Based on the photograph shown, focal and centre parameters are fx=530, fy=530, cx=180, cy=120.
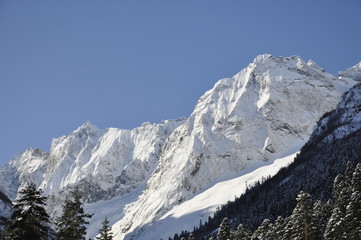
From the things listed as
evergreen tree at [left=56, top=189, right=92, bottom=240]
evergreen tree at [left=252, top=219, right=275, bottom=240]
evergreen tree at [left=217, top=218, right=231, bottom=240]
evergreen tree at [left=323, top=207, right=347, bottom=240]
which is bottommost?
evergreen tree at [left=323, top=207, right=347, bottom=240]

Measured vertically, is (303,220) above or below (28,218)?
below

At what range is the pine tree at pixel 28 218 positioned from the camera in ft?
117

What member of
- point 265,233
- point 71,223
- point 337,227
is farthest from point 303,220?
point 71,223

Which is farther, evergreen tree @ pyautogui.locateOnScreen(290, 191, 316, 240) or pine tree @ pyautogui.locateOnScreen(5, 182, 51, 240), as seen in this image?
evergreen tree @ pyautogui.locateOnScreen(290, 191, 316, 240)

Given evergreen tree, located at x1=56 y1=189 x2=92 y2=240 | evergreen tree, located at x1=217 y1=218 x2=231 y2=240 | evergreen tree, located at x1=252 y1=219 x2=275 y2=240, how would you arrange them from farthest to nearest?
evergreen tree, located at x1=252 y1=219 x2=275 y2=240, evergreen tree, located at x1=217 y1=218 x2=231 y2=240, evergreen tree, located at x1=56 y1=189 x2=92 y2=240

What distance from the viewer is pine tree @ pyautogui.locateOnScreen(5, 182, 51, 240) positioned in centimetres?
3553

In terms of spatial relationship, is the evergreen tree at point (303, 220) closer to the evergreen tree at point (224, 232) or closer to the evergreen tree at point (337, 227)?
the evergreen tree at point (337, 227)

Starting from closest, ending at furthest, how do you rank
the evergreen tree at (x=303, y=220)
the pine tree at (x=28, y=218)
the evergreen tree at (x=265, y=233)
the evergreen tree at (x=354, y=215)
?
the pine tree at (x=28, y=218)
the evergreen tree at (x=303, y=220)
the evergreen tree at (x=354, y=215)
the evergreen tree at (x=265, y=233)

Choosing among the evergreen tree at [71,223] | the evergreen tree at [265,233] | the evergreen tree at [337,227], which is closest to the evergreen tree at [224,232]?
the evergreen tree at [265,233]

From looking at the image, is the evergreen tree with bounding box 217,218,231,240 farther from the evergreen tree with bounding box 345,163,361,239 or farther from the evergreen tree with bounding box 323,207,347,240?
the evergreen tree with bounding box 345,163,361,239

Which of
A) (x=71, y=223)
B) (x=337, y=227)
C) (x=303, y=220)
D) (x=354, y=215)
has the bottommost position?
(x=337, y=227)

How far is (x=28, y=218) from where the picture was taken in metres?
35.8

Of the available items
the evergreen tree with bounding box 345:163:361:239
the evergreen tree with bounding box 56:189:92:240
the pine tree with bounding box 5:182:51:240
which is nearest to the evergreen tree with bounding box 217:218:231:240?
the evergreen tree with bounding box 345:163:361:239

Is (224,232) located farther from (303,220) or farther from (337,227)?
(337,227)
